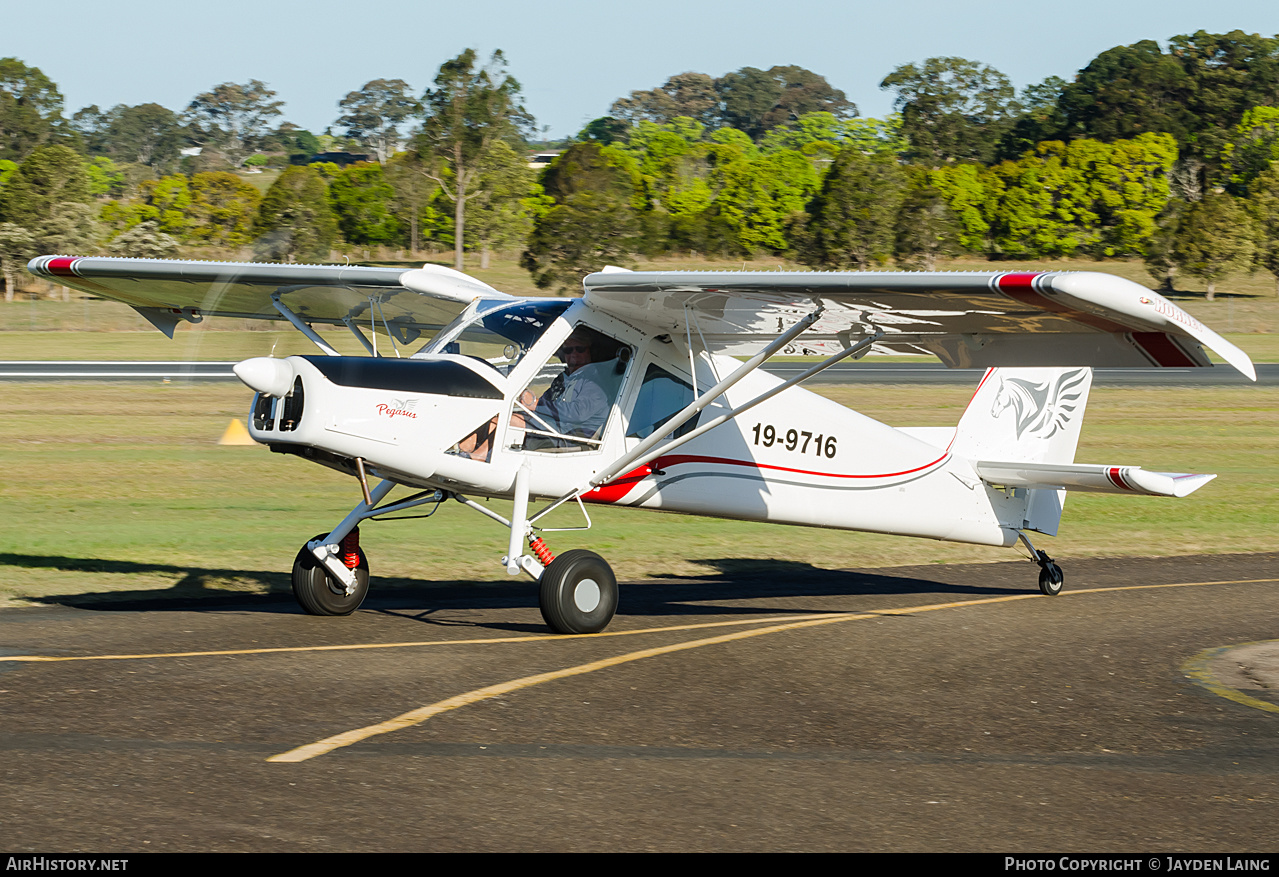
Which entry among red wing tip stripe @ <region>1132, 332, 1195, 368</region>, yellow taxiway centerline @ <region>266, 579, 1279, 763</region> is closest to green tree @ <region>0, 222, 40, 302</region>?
yellow taxiway centerline @ <region>266, 579, 1279, 763</region>

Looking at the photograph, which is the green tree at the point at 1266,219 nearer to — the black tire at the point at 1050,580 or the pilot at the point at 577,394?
the black tire at the point at 1050,580

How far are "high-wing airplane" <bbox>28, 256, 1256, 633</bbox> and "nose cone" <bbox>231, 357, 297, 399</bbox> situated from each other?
0.02m

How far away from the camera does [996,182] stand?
98000 millimetres

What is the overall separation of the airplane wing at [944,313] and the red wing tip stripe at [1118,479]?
78.1 inches

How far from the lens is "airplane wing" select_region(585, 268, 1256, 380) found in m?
8.08

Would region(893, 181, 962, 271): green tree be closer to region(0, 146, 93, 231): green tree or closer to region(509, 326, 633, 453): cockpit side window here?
region(0, 146, 93, 231): green tree

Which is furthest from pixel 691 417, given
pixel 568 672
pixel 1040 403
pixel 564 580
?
pixel 1040 403

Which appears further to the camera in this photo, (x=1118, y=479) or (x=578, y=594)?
(x=1118, y=479)

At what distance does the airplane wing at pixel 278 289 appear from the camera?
11883 mm

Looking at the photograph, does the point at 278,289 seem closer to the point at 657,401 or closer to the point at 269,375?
the point at 269,375

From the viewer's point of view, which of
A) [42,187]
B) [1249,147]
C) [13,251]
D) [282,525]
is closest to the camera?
[282,525]

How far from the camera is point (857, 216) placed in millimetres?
77312

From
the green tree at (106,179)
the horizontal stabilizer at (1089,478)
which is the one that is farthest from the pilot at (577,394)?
the green tree at (106,179)

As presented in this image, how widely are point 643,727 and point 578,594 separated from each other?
2.78m
